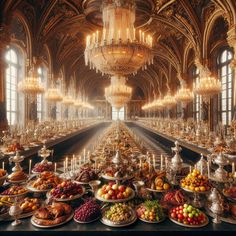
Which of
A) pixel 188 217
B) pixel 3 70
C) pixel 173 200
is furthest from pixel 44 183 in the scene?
pixel 3 70

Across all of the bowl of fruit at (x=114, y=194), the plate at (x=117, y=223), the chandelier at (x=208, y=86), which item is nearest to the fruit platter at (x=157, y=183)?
the bowl of fruit at (x=114, y=194)

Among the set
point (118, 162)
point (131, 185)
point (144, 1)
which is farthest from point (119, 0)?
point (131, 185)

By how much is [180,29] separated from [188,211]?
38.0 ft

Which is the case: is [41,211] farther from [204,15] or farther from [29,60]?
[204,15]

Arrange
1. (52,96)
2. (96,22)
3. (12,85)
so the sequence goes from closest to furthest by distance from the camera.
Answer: (96,22), (52,96), (12,85)

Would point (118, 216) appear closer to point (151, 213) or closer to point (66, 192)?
point (151, 213)

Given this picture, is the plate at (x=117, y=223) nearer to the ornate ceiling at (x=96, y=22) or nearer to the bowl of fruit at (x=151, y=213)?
the bowl of fruit at (x=151, y=213)

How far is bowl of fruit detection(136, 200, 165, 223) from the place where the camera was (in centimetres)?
263

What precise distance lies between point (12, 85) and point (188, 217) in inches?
577

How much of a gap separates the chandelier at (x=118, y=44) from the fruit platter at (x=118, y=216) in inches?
130

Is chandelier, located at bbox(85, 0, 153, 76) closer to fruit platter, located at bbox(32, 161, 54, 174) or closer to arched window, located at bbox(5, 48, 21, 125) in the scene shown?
fruit platter, located at bbox(32, 161, 54, 174)

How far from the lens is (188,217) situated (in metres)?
2.58

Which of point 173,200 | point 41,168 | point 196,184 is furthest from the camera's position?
point 41,168

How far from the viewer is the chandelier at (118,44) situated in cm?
473
